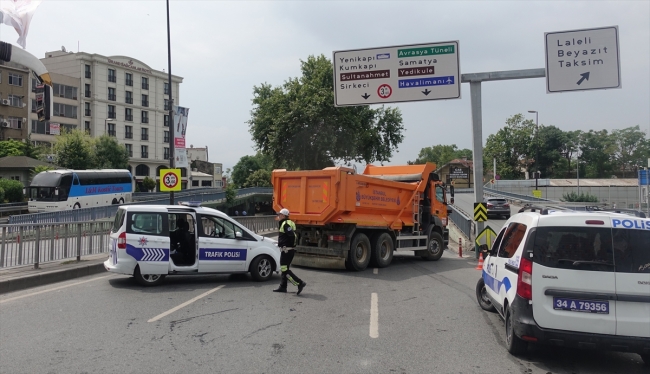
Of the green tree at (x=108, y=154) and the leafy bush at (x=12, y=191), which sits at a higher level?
the green tree at (x=108, y=154)

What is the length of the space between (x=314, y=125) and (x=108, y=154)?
27164 mm

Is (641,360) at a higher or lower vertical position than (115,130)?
lower

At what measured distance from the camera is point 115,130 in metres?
72.4

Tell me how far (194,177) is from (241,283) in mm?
83781

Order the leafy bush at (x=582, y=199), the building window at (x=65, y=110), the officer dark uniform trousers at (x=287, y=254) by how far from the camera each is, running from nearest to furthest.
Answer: the officer dark uniform trousers at (x=287, y=254)
the leafy bush at (x=582, y=199)
the building window at (x=65, y=110)

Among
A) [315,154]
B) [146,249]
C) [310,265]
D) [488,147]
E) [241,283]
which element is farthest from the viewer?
[488,147]

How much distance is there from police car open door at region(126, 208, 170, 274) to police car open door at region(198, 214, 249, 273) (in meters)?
0.75

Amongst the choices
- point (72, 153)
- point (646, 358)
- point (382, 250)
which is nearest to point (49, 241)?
point (382, 250)

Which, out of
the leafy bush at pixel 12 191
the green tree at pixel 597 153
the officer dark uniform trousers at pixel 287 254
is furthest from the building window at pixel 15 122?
the green tree at pixel 597 153

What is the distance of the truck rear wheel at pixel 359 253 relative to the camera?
530 inches

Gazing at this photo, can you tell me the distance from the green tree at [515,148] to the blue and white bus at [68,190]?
249ft

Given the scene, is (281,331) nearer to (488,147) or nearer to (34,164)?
(34,164)

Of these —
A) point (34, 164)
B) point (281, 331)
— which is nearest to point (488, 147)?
point (34, 164)

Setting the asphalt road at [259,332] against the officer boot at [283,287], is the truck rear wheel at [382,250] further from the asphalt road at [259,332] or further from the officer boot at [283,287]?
the officer boot at [283,287]
